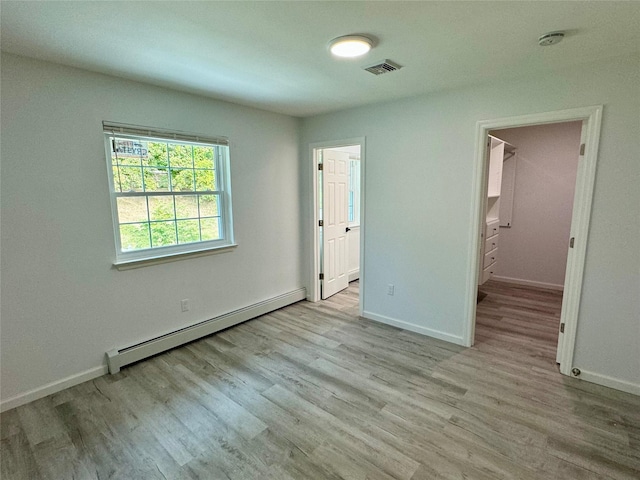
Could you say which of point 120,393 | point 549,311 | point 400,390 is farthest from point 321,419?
point 549,311

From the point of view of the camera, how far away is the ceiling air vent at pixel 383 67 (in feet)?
7.15

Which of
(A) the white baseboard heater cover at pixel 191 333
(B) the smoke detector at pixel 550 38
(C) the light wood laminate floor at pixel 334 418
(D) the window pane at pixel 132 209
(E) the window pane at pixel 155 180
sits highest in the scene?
(B) the smoke detector at pixel 550 38

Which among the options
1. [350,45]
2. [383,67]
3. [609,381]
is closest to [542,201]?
[609,381]

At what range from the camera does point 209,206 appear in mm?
3299

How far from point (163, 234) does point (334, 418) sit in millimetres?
2184

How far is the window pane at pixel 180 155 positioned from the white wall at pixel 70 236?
193 millimetres

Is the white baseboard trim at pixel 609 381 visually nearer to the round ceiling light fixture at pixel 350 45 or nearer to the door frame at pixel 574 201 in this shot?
the door frame at pixel 574 201

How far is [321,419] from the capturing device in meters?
2.07

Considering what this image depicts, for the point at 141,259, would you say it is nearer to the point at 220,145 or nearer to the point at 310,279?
the point at 220,145

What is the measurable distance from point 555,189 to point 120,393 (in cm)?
576

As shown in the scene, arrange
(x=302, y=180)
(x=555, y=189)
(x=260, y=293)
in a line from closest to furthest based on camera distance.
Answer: (x=260, y=293)
(x=302, y=180)
(x=555, y=189)

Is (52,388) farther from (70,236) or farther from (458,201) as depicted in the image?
(458,201)

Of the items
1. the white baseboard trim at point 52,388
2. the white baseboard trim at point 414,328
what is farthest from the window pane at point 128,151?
the white baseboard trim at point 414,328

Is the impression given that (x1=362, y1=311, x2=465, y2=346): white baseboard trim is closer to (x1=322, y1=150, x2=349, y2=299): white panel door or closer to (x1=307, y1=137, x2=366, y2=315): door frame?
(x1=307, y1=137, x2=366, y2=315): door frame
